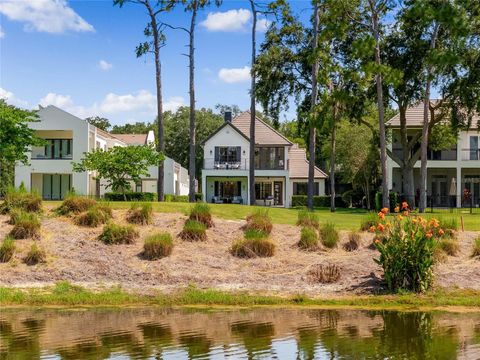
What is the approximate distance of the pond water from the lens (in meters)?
9.47

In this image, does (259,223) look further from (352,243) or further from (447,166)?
(447,166)

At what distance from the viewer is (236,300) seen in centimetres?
1476

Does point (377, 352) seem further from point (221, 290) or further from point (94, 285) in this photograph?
point (94, 285)

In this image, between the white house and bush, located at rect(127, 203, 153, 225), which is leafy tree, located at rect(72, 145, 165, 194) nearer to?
the white house

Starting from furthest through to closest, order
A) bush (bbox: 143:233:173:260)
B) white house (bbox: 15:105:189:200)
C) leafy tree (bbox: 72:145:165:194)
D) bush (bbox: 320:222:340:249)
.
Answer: white house (bbox: 15:105:189:200)
leafy tree (bbox: 72:145:165:194)
bush (bbox: 320:222:340:249)
bush (bbox: 143:233:173:260)

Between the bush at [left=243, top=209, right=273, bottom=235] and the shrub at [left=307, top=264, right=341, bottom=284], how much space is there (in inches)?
131

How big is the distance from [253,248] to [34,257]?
5.96 metres

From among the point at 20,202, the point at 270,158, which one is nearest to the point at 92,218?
the point at 20,202

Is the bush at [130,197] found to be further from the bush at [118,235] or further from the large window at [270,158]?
the bush at [118,235]

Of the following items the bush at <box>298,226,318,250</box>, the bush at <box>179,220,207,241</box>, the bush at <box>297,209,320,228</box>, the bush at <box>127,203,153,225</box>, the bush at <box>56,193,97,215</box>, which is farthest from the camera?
the bush at <box>297,209,320,228</box>

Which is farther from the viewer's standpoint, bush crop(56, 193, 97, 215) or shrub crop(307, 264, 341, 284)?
bush crop(56, 193, 97, 215)

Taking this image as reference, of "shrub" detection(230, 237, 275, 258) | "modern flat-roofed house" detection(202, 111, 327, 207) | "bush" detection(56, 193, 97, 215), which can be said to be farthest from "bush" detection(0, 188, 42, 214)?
"modern flat-roofed house" detection(202, 111, 327, 207)

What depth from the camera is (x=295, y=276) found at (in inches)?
677

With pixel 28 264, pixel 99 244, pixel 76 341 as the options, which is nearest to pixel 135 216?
pixel 99 244
